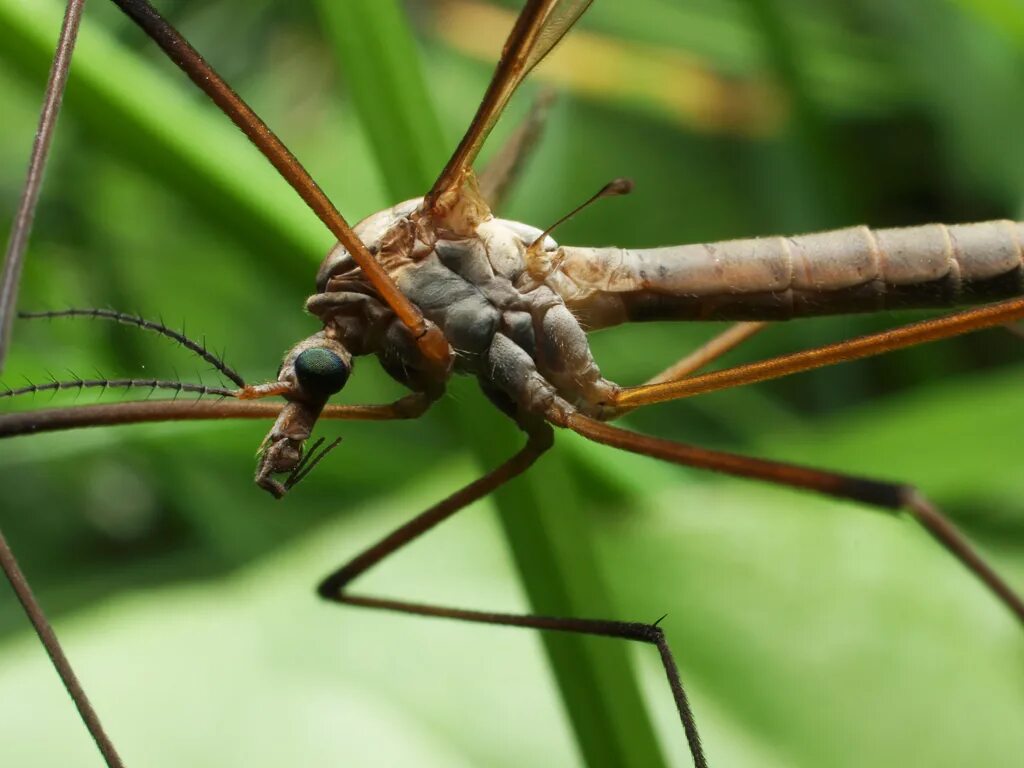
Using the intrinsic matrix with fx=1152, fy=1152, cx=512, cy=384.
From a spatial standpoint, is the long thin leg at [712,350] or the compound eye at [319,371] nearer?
the compound eye at [319,371]

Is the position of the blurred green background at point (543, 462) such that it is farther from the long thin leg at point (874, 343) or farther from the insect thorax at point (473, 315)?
the long thin leg at point (874, 343)

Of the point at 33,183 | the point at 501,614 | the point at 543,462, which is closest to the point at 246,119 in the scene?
the point at 33,183

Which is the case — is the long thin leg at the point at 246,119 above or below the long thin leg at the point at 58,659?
above

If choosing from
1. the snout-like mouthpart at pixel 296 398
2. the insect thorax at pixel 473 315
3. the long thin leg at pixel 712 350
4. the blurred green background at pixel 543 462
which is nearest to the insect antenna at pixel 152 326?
the snout-like mouthpart at pixel 296 398

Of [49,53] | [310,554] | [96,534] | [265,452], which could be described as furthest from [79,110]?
[96,534]

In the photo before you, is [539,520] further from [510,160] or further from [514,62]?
[510,160]

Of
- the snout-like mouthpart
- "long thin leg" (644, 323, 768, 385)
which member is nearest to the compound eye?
the snout-like mouthpart

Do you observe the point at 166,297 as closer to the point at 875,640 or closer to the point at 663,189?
the point at 663,189
